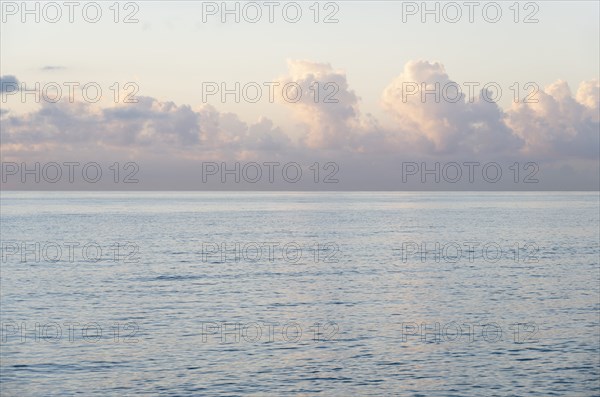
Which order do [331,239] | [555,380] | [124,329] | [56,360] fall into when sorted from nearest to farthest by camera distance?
[555,380]
[56,360]
[124,329]
[331,239]

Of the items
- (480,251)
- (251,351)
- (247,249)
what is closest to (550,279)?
(480,251)

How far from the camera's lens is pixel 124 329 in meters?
53.0

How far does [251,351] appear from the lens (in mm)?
46250

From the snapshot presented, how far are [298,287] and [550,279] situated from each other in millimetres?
28596

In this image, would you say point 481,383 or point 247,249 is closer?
point 481,383

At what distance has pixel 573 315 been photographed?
58.2 metres

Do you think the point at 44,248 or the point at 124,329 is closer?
the point at 124,329

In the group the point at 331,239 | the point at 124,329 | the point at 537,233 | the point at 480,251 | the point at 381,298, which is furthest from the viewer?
the point at 537,233

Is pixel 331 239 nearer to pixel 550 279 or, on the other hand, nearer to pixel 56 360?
pixel 550 279

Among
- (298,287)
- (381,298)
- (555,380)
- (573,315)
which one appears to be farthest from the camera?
(298,287)

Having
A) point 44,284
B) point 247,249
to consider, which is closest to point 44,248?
point 247,249

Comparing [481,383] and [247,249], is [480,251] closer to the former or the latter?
[247,249]

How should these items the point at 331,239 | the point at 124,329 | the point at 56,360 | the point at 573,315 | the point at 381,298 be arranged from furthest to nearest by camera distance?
the point at 331,239 < the point at 381,298 < the point at 573,315 < the point at 124,329 < the point at 56,360

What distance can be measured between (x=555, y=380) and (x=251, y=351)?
1879 centimetres
